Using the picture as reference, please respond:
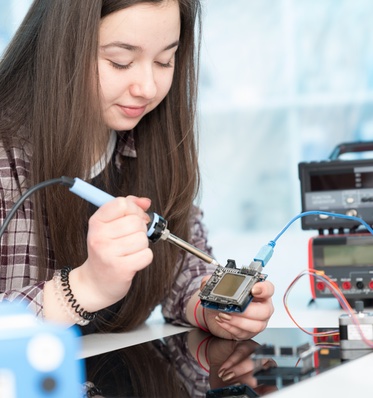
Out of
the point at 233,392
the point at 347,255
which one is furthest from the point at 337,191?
the point at 233,392

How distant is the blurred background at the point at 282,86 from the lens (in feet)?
16.0

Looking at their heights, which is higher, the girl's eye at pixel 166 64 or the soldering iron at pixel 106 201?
the girl's eye at pixel 166 64

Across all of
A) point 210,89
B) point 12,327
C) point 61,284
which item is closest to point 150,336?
point 61,284

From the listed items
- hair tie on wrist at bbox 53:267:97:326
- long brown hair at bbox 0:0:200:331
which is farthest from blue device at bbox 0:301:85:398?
long brown hair at bbox 0:0:200:331

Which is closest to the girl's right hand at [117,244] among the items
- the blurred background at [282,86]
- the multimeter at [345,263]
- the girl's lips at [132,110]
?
the girl's lips at [132,110]

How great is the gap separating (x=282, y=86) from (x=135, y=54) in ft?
12.2

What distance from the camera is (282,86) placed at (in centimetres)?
492

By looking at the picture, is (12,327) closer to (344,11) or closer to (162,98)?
(162,98)

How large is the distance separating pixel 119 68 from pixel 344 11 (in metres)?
3.84

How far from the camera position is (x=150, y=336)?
1.38 m

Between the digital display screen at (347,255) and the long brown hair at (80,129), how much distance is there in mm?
303

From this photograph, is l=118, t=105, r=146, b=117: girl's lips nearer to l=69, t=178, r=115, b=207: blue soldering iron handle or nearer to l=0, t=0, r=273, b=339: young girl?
l=0, t=0, r=273, b=339: young girl

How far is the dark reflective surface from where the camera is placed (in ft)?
3.00

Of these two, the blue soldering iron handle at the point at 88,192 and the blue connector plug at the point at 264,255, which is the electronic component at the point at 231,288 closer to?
the blue connector plug at the point at 264,255
